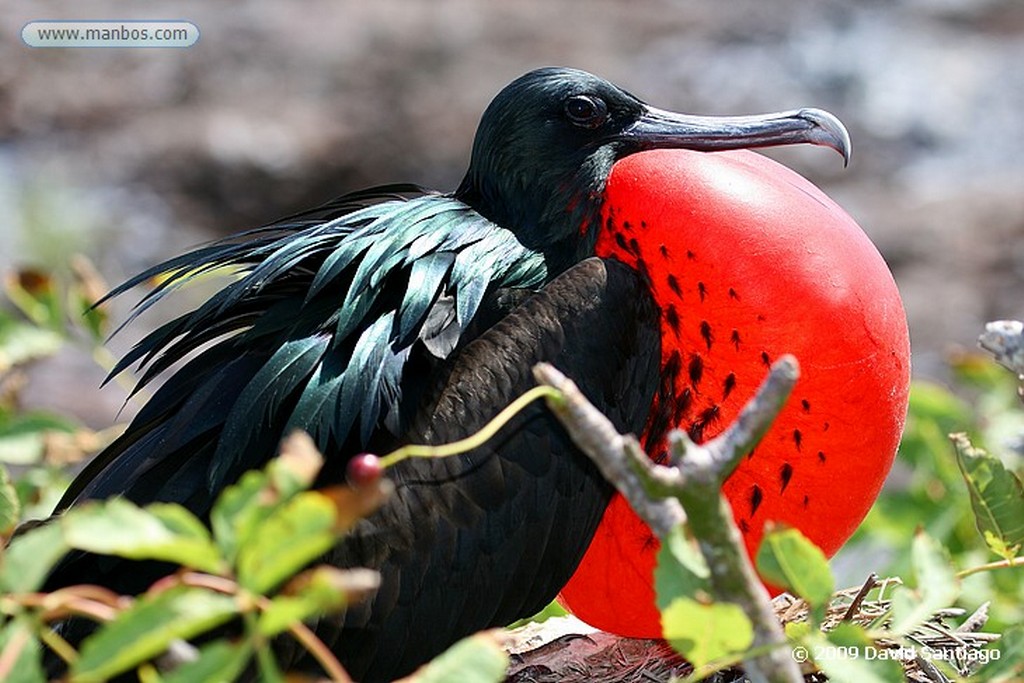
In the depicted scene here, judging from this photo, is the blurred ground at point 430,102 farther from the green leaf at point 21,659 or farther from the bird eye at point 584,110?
the green leaf at point 21,659

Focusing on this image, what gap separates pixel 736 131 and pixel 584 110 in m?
0.26

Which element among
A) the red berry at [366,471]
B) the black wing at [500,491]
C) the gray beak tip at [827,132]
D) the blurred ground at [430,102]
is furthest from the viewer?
the blurred ground at [430,102]

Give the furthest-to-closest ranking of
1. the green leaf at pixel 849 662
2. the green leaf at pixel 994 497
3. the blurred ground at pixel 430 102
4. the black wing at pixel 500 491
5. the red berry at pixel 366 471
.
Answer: the blurred ground at pixel 430 102, the black wing at pixel 500 491, the green leaf at pixel 994 497, the green leaf at pixel 849 662, the red berry at pixel 366 471

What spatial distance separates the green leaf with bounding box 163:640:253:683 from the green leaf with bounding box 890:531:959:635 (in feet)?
2.20

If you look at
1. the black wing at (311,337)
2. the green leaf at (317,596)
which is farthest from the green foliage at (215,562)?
the black wing at (311,337)

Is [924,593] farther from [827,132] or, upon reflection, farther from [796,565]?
[827,132]

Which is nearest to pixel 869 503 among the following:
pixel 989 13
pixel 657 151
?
pixel 657 151

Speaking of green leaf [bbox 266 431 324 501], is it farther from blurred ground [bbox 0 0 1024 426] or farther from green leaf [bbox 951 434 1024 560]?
blurred ground [bbox 0 0 1024 426]

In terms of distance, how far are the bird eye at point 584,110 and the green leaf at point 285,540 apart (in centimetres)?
153

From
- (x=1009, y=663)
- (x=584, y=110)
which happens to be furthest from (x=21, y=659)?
(x=584, y=110)

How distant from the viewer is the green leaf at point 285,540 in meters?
1.15

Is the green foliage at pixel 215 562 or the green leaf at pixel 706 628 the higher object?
the green foliage at pixel 215 562

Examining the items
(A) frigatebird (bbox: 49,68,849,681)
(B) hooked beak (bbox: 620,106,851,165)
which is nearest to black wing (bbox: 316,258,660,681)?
(A) frigatebird (bbox: 49,68,849,681)

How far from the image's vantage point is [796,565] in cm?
141
